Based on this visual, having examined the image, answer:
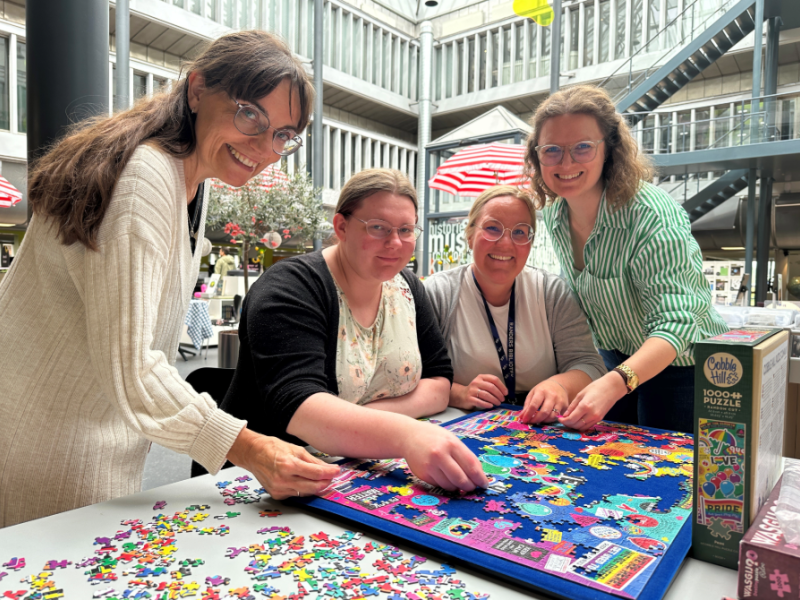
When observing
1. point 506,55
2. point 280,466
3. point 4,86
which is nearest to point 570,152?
point 280,466

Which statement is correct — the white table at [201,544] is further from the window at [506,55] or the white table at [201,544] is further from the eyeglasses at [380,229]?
the window at [506,55]

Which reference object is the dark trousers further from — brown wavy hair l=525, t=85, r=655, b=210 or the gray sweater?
brown wavy hair l=525, t=85, r=655, b=210

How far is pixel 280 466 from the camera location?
103 cm

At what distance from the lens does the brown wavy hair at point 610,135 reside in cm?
189

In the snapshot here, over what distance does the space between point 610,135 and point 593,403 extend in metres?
0.97

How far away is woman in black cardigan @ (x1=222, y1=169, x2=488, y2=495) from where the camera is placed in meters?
1.24

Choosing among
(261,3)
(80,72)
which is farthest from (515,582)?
(261,3)

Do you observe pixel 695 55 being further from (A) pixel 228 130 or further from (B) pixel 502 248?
(A) pixel 228 130

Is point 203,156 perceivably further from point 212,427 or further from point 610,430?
point 610,430

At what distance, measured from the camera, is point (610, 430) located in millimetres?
1579

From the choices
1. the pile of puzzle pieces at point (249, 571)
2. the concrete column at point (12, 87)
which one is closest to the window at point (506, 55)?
the concrete column at point (12, 87)

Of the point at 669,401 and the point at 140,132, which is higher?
the point at 140,132

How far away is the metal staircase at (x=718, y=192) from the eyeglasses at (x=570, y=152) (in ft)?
36.6

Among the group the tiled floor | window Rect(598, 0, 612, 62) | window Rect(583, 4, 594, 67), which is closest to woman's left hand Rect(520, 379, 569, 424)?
the tiled floor
